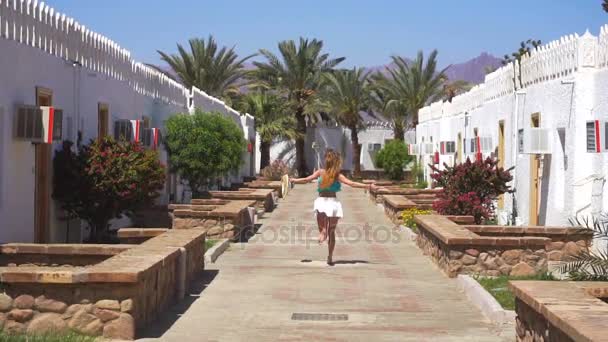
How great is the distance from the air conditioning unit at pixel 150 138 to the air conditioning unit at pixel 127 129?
3.41 ft

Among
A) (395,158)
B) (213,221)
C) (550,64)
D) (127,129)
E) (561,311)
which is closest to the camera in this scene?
(561,311)

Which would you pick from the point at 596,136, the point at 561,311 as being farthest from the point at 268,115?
the point at 561,311

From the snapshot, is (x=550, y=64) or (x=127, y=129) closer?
(x=550, y=64)

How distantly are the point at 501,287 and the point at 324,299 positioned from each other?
2.00m

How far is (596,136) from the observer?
13.3 metres

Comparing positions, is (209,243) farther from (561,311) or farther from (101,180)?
(561,311)

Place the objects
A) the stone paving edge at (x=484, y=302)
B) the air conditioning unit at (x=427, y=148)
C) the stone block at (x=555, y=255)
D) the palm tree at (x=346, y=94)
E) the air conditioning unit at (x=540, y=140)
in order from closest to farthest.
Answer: the stone paving edge at (x=484, y=302) → the stone block at (x=555, y=255) → the air conditioning unit at (x=540, y=140) → the air conditioning unit at (x=427, y=148) → the palm tree at (x=346, y=94)

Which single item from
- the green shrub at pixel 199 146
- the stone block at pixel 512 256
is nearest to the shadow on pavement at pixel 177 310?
the stone block at pixel 512 256

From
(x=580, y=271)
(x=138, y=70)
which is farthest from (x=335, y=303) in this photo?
(x=138, y=70)

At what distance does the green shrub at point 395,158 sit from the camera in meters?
47.6

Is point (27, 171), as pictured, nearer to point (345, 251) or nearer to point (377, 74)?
point (345, 251)

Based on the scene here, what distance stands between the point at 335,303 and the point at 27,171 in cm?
550

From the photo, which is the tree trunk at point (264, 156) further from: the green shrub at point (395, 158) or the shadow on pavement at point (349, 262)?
the shadow on pavement at point (349, 262)

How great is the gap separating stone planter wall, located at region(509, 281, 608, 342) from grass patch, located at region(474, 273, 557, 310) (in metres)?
1.62
